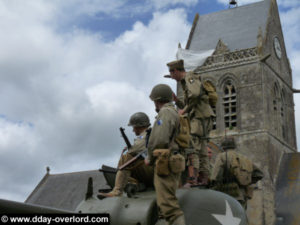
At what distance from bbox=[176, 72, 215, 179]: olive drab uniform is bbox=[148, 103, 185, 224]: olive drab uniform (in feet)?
8.29

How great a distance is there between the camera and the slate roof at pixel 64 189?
49.7 m

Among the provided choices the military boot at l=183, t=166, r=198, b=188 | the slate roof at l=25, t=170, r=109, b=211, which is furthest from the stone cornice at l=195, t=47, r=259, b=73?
the military boot at l=183, t=166, r=198, b=188

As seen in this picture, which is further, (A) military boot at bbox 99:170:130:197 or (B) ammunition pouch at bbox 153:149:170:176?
(A) military boot at bbox 99:170:130:197

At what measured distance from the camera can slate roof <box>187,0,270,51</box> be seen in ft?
145

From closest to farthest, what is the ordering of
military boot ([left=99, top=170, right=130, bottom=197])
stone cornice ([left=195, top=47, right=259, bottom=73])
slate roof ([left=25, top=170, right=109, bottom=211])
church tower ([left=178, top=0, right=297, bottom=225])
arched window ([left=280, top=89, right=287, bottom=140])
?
military boot ([left=99, top=170, right=130, bottom=197]), church tower ([left=178, top=0, right=297, bottom=225]), stone cornice ([left=195, top=47, right=259, bottom=73]), arched window ([left=280, top=89, right=287, bottom=140]), slate roof ([left=25, top=170, right=109, bottom=211])

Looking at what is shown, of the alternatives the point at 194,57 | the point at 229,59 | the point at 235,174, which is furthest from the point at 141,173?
the point at 229,59

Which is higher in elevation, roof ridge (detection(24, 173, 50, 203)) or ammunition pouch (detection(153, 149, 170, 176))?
roof ridge (detection(24, 173, 50, 203))

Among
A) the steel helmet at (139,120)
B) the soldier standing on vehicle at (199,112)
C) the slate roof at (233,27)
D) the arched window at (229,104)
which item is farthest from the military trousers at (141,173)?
the slate roof at (233,27)

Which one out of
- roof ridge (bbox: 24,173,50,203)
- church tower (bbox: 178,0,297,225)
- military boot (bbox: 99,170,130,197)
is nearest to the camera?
military boot (bbox: 99,170,130,197)

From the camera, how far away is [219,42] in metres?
44.3

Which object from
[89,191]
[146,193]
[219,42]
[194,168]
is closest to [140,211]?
[146,193]

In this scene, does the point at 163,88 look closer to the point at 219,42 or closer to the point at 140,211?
the point at 140,211

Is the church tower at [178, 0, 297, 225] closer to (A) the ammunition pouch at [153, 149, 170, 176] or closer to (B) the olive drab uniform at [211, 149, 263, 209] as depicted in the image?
(B) the olive drab uniform at [211, 149, 263, 209]

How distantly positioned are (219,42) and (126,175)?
3852 centimetres
